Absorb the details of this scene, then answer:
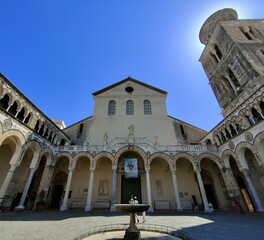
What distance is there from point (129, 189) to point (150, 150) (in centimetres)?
471

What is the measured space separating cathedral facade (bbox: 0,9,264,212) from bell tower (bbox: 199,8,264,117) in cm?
12

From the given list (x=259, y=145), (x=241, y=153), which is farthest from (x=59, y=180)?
(x=259, y=145)

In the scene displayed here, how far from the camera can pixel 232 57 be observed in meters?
17.2

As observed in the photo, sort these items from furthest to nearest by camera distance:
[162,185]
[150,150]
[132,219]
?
1. [162,185]
2. [150,150]
3. [132,219]

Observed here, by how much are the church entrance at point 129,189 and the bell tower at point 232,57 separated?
12304 millimetres

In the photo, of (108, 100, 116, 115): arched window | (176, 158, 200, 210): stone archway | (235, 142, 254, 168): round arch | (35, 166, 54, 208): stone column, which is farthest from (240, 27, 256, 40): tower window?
(35, 166, 54, 208): stone column

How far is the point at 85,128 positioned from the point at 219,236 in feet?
57.0

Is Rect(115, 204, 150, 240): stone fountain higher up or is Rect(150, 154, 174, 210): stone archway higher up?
Rect(150, 154, 174, 210): stone archway

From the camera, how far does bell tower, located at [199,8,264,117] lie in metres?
14.8

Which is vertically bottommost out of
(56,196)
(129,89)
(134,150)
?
(56,196)

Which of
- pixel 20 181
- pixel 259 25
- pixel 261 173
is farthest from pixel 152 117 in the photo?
pixel 259 25

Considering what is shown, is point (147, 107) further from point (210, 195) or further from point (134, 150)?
point (210, 195)

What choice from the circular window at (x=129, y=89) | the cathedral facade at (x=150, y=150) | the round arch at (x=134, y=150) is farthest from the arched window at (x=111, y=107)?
the round arch at (x=134, y=150)

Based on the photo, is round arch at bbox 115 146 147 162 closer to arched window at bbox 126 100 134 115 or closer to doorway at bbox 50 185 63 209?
arched window at bbox 126 100 134 115
